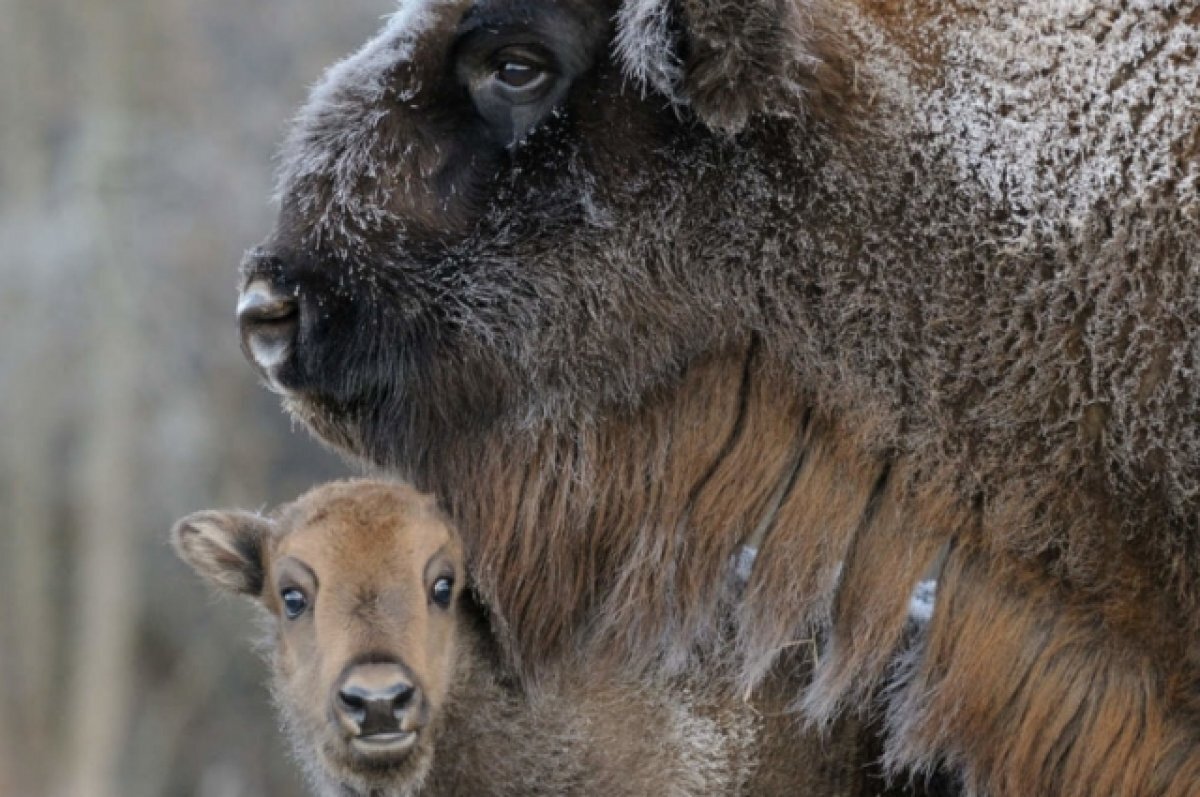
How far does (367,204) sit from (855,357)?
1149 mm

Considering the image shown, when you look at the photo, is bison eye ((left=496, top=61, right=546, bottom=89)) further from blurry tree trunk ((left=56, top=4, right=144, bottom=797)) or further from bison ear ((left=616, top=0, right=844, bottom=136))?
blurry tree trunk ((left=56, top=4, right=144, bottom=797))

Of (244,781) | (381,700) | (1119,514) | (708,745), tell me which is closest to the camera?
(1119,514)

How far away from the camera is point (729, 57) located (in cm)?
378

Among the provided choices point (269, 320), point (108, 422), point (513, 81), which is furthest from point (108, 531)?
point (513, 81)

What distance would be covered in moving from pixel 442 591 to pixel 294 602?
39 cm

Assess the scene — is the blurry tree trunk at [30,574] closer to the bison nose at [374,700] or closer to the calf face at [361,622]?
the calf face at [361,622]

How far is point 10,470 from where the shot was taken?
62.3 feet

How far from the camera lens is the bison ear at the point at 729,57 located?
12.3 feet

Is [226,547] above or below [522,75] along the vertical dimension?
below

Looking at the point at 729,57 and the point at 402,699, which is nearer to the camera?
the point at 729,57

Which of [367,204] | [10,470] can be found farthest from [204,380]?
[367,204]

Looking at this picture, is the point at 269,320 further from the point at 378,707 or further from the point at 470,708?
the point at 470,708

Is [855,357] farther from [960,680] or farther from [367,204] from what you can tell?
[367,204]

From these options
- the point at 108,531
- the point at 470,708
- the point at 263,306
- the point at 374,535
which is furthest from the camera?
the point at 108,531
